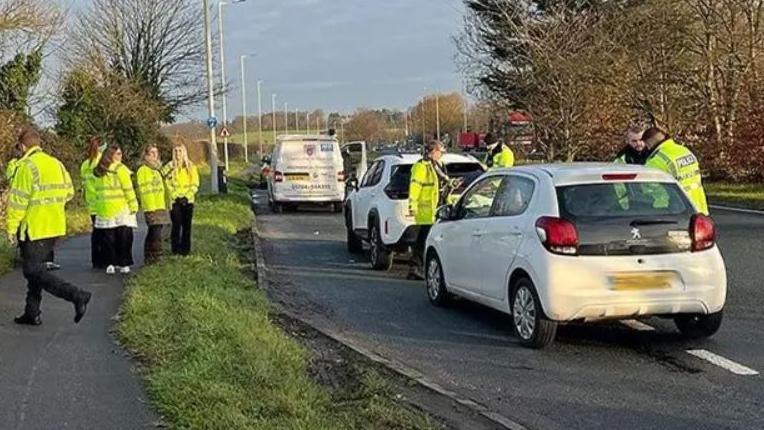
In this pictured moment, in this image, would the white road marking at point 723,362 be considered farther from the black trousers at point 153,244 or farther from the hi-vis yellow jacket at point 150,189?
the black trousers at point 153,244

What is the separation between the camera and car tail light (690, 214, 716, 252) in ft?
27.0

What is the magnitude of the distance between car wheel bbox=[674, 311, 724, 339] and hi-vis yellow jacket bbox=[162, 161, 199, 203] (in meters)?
7.24

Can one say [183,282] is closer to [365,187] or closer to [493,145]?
[365,187]

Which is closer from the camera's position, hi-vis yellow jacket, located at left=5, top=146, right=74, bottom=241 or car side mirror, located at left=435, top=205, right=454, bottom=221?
hi-vis yellow jacket, located at left=5, top=146, right=74, bottom=241

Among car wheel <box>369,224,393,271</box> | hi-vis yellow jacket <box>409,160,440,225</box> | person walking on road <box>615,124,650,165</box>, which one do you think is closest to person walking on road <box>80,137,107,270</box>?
car wheel <box>369,224,393,271</box>

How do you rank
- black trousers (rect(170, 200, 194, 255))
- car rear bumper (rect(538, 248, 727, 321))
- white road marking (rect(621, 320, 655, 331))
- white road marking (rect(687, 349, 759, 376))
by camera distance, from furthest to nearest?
black trousers (rect(170, 200, 194, 255)) → white road marking (rect(621, 320, 655, 331)) → car rear bumper (rect(538, 248, 727, 321)) → white road marking (rect(687, 349, 759, 376))

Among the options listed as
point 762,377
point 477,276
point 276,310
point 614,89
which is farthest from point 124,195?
point 614,89

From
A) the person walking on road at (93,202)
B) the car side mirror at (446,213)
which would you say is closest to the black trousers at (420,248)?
the car side mirror at (446,213)

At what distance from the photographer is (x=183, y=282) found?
11.1 m

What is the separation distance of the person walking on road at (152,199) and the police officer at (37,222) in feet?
12.8

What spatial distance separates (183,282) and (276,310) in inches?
53.7

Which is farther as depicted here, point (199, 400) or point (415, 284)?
point (415, 284)

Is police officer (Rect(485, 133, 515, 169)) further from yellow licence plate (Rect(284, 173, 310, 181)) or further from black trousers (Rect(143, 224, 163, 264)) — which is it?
yellow licence plate (Rect(284, 173, 310, 181))

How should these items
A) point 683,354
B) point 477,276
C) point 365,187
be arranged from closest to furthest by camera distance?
point 683,354 → point 477,276 → point 365,187
